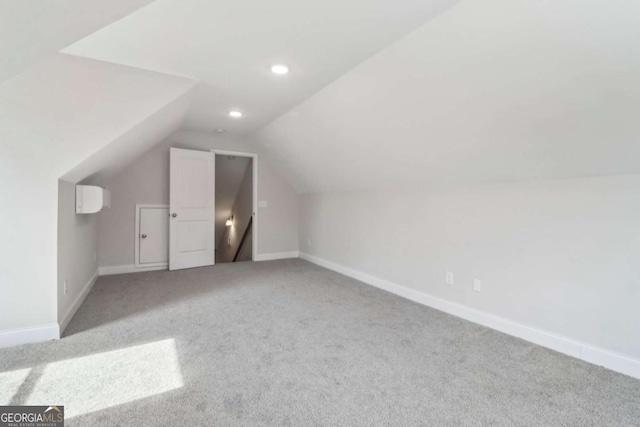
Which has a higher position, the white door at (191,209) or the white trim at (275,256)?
the white door at (191,209)

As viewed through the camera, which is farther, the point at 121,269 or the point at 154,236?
the point at 154,236

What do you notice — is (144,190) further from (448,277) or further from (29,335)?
(448,277)

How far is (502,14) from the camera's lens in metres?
1.62

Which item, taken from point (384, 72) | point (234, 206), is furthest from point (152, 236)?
point (384, 72)

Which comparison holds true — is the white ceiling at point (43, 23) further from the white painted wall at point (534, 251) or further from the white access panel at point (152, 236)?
the white access panel at point (152, 236)

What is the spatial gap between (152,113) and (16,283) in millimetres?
1631

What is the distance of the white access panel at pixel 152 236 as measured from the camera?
4613 mm

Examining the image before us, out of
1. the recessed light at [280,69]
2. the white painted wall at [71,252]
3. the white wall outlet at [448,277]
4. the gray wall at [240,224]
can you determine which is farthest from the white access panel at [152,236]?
the white wall outlet at [448,277]

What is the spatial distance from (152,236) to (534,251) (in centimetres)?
482

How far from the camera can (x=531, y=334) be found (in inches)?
94.8

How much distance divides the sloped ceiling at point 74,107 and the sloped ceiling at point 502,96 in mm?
1574

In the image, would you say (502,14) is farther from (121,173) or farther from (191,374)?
(121,173)

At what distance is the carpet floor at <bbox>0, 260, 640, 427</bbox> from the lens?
156cm

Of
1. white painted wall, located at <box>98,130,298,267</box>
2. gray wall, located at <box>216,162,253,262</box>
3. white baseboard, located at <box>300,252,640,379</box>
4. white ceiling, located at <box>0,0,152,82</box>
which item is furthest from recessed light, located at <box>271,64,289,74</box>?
gray wall, located at <box>216,162,253,262</box>
